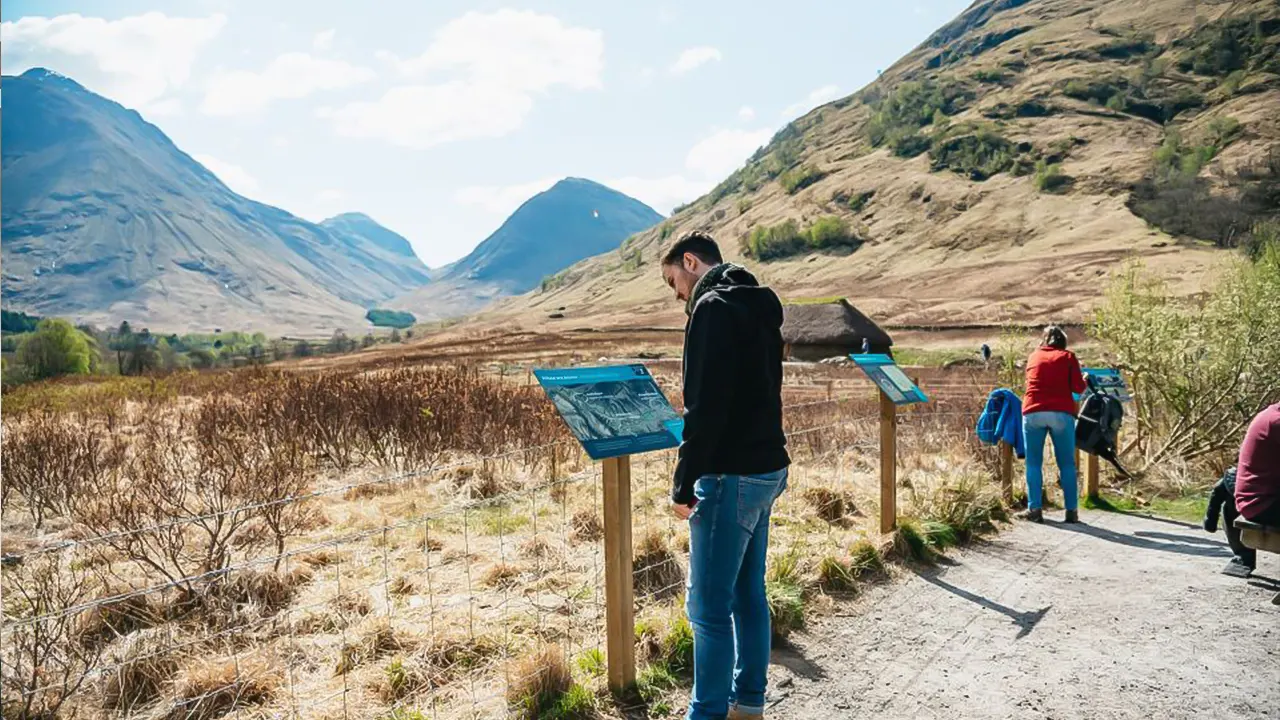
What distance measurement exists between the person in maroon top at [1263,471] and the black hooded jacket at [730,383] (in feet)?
11.0

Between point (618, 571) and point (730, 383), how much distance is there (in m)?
1.22

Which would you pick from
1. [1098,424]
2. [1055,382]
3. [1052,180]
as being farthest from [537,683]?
[1052,180]

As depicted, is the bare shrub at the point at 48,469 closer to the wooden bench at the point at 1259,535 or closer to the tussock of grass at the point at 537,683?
the tussock of grass at the point at 537,683

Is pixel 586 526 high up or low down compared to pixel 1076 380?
down

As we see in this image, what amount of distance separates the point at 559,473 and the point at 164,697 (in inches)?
202

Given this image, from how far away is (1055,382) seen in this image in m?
6.79

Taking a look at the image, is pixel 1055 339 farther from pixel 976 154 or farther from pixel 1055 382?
pixel 976 154

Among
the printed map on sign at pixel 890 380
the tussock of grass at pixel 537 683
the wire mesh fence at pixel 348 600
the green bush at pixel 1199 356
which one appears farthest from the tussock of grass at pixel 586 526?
the green bush at pixel 1199 356

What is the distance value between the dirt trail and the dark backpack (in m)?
1.30

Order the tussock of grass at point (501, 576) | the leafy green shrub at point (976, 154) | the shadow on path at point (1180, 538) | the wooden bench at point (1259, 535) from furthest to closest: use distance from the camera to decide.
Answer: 1. the leafy green shrub at point (976, 154)
2. the shadow on path at point (1180, 538)
3. the tussock of grass at point (501, 576)
4. the wooden bench at point (1259, 535)

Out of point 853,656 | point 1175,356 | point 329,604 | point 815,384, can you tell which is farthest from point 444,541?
point 815,384

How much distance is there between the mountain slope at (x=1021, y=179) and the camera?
5534 centimetres

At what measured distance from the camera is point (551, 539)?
5910mm

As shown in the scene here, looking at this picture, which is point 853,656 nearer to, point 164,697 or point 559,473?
point 164,697
